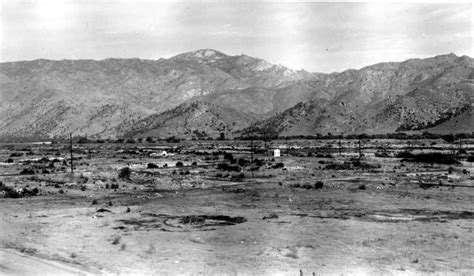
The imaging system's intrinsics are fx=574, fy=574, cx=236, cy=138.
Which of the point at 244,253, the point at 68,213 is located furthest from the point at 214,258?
the point at 68,213

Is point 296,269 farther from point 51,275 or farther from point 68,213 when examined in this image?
point 68,213

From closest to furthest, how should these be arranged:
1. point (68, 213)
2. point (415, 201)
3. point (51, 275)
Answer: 1. point (51, 275)
2. point (68, 213)
3. point (415, 201)

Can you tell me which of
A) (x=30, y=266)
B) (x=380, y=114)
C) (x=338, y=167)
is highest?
(x=380, y=114)

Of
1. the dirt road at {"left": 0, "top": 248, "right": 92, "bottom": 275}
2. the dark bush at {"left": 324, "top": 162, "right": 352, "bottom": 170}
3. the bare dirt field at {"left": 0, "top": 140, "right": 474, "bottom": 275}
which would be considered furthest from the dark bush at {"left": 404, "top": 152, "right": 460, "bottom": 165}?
the dirt road at {"left": 0, "top": 248, "right": 92, "bottom": 275}

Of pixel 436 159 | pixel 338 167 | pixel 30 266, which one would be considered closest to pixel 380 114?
pixel 436 159

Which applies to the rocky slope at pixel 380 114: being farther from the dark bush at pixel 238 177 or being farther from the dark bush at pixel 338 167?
the dark bush at pixel 238 177

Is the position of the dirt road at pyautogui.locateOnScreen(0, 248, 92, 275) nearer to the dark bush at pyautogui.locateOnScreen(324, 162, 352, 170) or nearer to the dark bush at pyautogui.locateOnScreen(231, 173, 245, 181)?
the dark bush at pyautogui.locateOnScreen(231, 173, 245, 181)

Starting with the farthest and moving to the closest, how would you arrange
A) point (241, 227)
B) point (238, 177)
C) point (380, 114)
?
point (380, 114)
point (238, 177)
point (241, 227)

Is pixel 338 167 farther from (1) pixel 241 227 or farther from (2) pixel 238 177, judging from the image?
(1) pixel 241 227

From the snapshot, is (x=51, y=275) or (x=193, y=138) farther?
(x=193, y=138)
